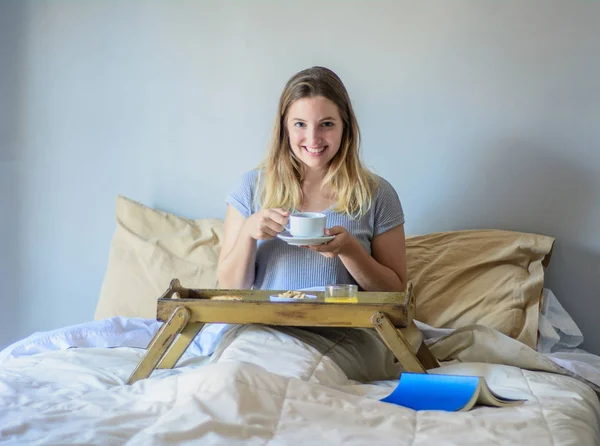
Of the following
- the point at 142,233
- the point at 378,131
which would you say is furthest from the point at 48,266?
the point at 378,131

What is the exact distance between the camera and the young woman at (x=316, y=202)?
1.92 m

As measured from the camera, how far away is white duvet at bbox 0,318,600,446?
1.19 meters

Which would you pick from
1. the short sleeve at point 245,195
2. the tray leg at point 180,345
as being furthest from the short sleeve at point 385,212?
the tray leg at point 180,345

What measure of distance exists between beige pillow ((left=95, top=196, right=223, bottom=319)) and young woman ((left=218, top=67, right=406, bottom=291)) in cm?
24

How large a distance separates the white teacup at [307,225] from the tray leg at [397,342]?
8.6 inches

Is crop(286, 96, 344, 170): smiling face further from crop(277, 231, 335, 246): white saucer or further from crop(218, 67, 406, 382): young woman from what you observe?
crop(277, 231, 335, 246): white saucer

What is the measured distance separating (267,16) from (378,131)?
469mm

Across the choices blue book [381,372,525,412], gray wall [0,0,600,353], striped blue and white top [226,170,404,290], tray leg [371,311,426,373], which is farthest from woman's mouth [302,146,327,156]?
blue book [381,372,525,412]

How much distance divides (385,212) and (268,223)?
38 cm

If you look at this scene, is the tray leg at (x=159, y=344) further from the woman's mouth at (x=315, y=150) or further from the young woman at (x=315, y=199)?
the woman's mouth at (x=315, y=150)

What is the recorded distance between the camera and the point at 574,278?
2232 mm

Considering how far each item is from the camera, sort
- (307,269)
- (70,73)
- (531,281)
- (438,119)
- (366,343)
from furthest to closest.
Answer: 1. (70,73)
2. (438,119)
3. (531,281)
4. (307,269)
5. (366,343)

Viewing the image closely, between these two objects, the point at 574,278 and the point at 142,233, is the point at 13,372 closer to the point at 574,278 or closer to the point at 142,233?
the point at 142,233

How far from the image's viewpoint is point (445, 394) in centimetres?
142
